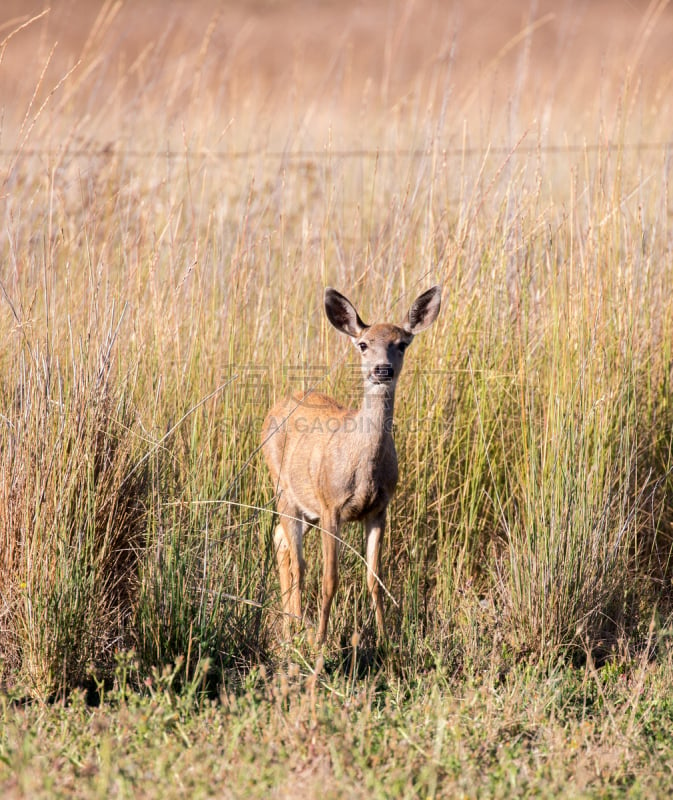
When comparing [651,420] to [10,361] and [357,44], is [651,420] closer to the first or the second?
[10,361]

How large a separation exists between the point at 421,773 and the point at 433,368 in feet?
8.44

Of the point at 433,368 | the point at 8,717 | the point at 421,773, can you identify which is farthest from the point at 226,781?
the point at 433,368

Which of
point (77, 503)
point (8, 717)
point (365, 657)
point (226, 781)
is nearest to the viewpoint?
point (226, 781)

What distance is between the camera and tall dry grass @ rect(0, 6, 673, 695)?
4.00 m

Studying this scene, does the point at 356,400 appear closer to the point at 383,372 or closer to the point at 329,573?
the point at 383,372

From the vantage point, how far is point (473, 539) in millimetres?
5133

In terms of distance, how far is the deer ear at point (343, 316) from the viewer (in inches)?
182

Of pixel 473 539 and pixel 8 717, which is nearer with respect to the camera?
pixel 8 717

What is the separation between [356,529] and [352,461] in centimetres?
72

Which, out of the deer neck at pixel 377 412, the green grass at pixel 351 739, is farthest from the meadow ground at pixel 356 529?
the deer neck at pixel 377 412

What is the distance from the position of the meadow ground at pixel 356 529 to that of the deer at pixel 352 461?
168mm

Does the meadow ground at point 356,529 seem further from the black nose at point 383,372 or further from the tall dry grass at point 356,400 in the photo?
the black nose at point 383,372

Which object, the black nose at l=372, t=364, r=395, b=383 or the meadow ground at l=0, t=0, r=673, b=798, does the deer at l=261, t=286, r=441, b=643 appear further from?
the meadow ground at l=0, t=0, r=673, b=798

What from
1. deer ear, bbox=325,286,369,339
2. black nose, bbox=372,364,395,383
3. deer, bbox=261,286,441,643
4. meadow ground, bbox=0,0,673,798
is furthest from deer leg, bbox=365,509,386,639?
deer ear, bbox=325,286,369,339
